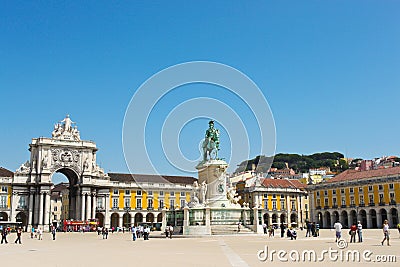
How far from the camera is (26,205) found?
254ft

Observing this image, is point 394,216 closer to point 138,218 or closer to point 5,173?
point 138,218

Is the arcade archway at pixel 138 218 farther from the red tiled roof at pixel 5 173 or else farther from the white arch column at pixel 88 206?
the red tiled roof at pixel 5 173

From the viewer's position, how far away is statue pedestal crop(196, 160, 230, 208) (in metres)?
35.7

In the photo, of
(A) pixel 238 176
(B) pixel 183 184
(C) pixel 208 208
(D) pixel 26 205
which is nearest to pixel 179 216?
(C) pixel 208 208

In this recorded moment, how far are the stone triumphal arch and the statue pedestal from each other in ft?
158

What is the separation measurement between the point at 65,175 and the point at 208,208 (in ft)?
188

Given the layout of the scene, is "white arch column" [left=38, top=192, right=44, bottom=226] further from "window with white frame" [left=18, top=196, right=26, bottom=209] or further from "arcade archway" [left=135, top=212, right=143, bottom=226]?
"arcade archway" [left=135, top=212, right=143, bottom=226]

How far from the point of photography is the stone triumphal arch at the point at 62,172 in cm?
7719

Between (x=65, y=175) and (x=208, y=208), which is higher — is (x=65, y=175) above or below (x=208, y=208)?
above

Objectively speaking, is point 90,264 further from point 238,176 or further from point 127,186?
point 238,176

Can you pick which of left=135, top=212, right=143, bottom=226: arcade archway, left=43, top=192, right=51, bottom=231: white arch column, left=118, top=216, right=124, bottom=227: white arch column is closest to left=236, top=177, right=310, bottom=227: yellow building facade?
left=135, top=212, right=143, bottom=226: arcade archway

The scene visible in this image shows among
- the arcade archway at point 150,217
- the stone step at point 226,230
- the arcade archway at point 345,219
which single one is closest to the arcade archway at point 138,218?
the arcade archway at point 150,217

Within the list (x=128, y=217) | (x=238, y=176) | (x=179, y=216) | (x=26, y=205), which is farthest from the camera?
(x=238, y=176)

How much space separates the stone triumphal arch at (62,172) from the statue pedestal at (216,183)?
4811cm
